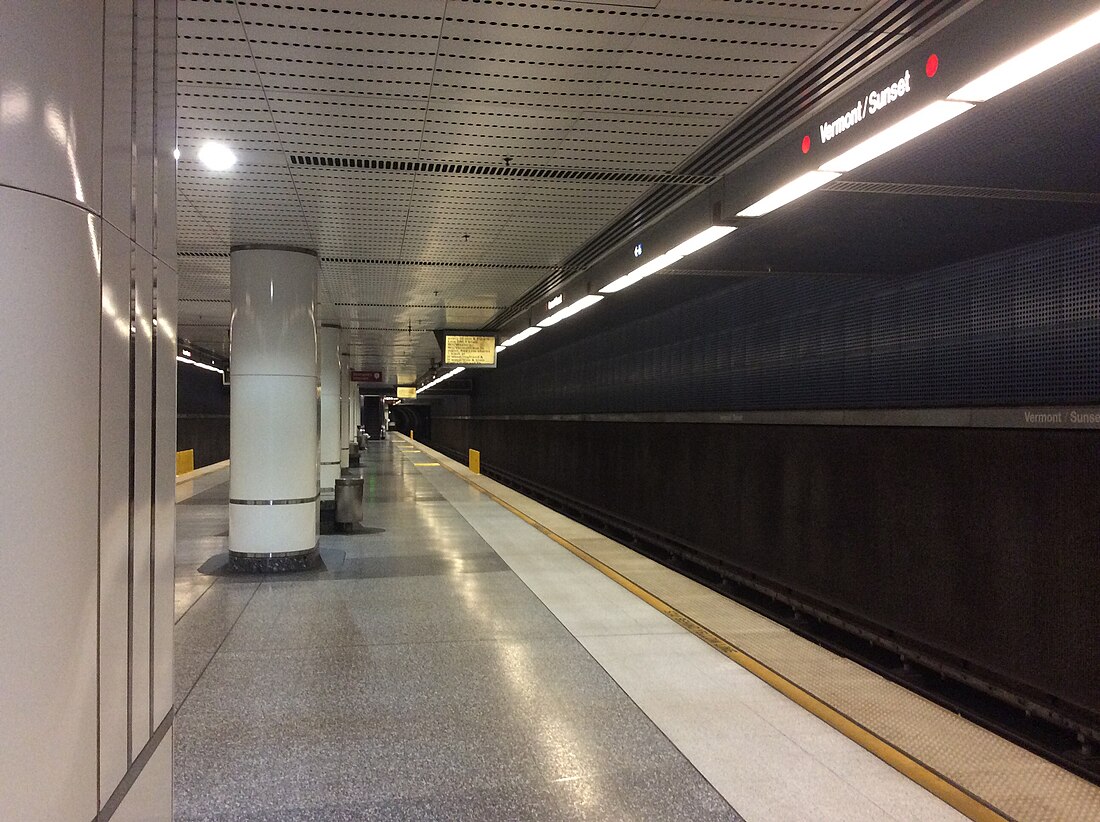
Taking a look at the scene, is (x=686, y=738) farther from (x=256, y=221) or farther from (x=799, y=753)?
(x=256, y=221)

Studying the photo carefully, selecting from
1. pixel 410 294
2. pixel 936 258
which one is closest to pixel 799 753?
pixel 936 258

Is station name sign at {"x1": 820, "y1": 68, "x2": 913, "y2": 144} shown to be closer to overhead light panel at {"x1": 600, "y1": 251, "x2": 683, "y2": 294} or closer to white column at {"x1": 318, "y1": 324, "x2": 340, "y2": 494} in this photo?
overhead light panel at {"x1": 600, "y1": 251, "x2": 683, "y2": 294}

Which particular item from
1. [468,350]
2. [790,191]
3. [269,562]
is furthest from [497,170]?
[468,350]

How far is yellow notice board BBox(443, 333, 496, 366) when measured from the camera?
Answer: 1647cm

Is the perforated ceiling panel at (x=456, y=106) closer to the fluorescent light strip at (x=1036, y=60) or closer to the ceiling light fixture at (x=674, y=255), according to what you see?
the ceiling light fixture at (x=674, y=255)

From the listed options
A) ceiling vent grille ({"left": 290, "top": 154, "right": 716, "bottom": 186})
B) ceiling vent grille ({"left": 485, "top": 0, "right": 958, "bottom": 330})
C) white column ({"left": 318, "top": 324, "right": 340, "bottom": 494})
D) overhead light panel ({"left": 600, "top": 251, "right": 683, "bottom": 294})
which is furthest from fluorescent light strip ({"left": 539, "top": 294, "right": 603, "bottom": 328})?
white column ({"left": 318, "top": 324, "right": 340, "bottom": 494})

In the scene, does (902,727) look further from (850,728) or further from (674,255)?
(674,255)

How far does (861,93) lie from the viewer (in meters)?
3.36

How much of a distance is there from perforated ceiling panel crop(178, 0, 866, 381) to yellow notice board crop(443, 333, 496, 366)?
787 centimetres

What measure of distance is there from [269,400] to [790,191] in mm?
6322

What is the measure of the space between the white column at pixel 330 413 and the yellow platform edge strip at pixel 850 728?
34.7ft

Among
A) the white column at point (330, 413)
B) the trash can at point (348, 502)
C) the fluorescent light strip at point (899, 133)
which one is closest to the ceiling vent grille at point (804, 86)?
the fluorescent light strip at point (899, 133)

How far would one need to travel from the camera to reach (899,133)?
10.5ft

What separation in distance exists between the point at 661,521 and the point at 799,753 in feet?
27.9
